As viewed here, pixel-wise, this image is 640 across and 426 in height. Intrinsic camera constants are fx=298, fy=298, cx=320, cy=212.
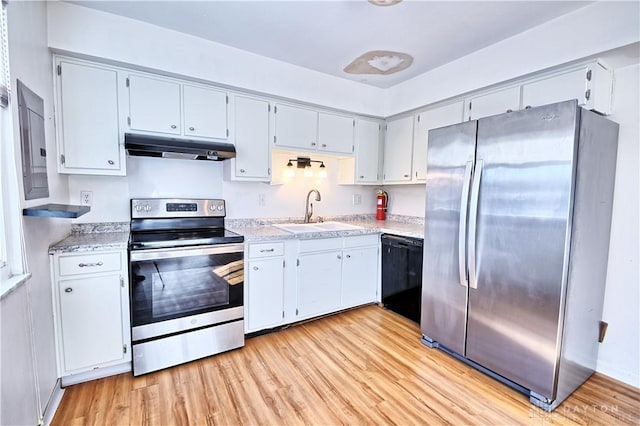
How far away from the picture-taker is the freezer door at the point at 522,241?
1719 millimetres

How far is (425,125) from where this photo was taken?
3205 millimetres

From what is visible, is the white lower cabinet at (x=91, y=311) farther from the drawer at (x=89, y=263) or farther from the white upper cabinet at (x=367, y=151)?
the white upper cabinet at (x=367, y=151)

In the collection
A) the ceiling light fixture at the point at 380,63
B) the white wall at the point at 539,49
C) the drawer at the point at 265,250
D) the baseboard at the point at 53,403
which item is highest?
the ceiling light fixture at the point at 380,63

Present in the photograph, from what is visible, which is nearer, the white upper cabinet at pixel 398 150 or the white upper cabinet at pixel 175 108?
the white upper cabinet at pixel 175 108

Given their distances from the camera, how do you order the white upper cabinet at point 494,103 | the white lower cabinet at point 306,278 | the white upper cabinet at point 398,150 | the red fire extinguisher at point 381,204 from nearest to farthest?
the white upper cabinet at point 494,103
the white lower cabinet at point 306,278
the white upper cabinet at point 398,150
the red fire extinguisher at point 381,204

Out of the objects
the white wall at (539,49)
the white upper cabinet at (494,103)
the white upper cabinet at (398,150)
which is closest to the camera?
the white wall at (539,49)

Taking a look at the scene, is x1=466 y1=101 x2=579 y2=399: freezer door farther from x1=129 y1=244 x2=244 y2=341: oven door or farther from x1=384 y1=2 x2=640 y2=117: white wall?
x1=129 y1=244 x2=244 y2=341: oven door

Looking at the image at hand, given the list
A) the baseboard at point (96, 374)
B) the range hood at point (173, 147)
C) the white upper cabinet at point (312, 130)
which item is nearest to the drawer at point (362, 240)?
the white upper cabinet at point (312, 130)

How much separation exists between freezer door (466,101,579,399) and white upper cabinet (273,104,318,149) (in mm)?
1623

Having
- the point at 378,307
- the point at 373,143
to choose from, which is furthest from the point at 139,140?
the point at 378,307

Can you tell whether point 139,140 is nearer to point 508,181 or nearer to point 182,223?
point 182,223

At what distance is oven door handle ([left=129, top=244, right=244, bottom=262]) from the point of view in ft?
6.64

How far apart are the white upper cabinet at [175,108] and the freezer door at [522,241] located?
211cm

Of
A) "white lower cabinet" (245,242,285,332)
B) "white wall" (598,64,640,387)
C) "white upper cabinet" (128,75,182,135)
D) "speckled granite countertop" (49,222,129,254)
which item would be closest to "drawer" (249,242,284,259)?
"white lower cabinet" (245,242,285,332)
